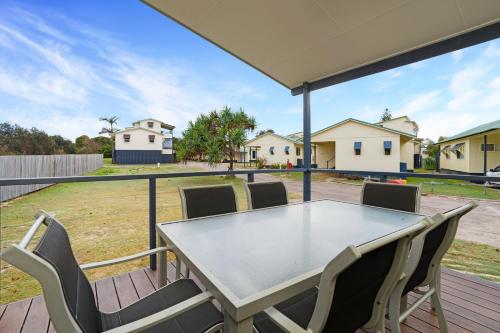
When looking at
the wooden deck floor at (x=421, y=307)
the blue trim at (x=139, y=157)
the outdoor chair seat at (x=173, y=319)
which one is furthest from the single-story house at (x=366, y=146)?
the outdoor chair seat at (x=173, y=319)

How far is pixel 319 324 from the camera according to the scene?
0.72 metres

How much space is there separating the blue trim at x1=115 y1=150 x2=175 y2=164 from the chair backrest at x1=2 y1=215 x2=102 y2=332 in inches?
538

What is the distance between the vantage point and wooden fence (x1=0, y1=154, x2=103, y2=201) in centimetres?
532

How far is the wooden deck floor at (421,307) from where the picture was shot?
1.50 m

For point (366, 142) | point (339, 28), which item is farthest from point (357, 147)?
point (339, 28)

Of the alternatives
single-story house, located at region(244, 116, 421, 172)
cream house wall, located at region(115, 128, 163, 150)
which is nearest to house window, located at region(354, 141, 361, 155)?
single-story house, located at region(244, 116, 421, 172)

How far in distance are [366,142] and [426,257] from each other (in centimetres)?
923

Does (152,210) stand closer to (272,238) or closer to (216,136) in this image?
(272,238)

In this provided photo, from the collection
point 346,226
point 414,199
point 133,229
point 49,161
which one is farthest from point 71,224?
point 414,199

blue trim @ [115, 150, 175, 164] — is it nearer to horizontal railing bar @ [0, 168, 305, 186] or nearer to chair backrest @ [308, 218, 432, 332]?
horizontal railing bar @ [0, 168, 305, 186]

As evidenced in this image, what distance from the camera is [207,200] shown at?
1.83 meters

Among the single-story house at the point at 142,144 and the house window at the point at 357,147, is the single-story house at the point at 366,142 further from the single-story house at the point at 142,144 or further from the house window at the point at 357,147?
the single-story house at the point at 142,144

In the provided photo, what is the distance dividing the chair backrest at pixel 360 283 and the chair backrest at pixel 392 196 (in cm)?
120

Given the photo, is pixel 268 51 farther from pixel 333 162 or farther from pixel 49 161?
pixel 333 162
